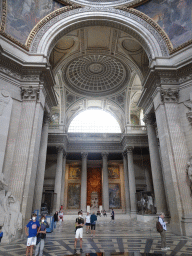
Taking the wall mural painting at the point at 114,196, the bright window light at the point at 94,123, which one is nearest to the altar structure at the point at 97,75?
the wall mural painting at the point at 114,196

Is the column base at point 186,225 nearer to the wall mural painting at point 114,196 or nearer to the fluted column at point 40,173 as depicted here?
the fluted column at point 40,173

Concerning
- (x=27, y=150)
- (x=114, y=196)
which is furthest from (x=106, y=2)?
(x=114, y=196)

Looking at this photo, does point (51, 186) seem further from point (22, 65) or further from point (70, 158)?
point (22, 65)

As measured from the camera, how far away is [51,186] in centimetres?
2181

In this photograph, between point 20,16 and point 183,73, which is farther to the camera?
point 20,16

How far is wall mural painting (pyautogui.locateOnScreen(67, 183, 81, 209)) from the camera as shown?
23734 millimetres

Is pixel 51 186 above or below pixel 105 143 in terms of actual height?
below

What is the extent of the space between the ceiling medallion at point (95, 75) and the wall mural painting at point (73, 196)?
12782 millimetres

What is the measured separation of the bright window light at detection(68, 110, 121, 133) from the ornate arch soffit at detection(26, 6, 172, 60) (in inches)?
561

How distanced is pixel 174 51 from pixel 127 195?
16424 mm

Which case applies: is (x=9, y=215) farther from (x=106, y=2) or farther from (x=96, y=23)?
(x=106, y=2)

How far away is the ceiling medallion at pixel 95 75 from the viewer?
18578 millimetres

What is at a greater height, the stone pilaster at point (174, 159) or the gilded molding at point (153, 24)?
the gilded molding at point (153, 24)

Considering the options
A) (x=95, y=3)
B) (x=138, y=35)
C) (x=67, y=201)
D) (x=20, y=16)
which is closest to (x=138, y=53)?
Result: (x=138, y=35)
